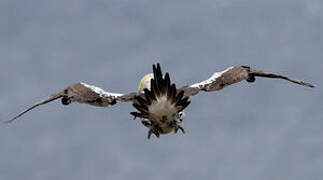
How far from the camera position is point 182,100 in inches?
1220

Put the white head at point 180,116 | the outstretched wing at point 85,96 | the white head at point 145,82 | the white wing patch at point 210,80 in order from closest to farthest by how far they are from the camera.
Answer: the white head at point 180,116, the outstretched wing at point 85,96, the white wing patch at point 210,80, the white head at point 145,82

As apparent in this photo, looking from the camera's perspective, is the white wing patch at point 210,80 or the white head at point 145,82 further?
the white head at point 145,82

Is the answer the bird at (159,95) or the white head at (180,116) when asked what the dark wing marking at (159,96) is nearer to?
the bird at (159,95)

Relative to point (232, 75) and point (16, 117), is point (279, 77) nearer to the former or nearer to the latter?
point (232, 75)

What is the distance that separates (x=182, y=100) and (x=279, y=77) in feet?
16.1

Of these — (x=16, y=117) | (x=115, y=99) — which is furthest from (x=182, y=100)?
(x=16, y=117)

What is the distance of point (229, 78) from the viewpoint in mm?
34531

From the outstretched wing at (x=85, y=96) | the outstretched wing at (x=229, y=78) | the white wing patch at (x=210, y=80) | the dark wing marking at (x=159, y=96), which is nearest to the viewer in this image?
the dark wing marking at (x=159, y=96)

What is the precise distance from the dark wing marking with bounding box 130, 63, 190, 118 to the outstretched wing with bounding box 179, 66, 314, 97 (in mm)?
2698

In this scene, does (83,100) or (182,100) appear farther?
(83,100)

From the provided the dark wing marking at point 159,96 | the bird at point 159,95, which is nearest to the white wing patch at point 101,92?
the bird at point 159,95

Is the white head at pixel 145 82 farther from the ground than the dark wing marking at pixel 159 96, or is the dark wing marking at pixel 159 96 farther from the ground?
the white head at pixel 145 82

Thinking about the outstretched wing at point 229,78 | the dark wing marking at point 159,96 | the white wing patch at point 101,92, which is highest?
the white wing patch at point 101,92

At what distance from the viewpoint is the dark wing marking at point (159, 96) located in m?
30.4
